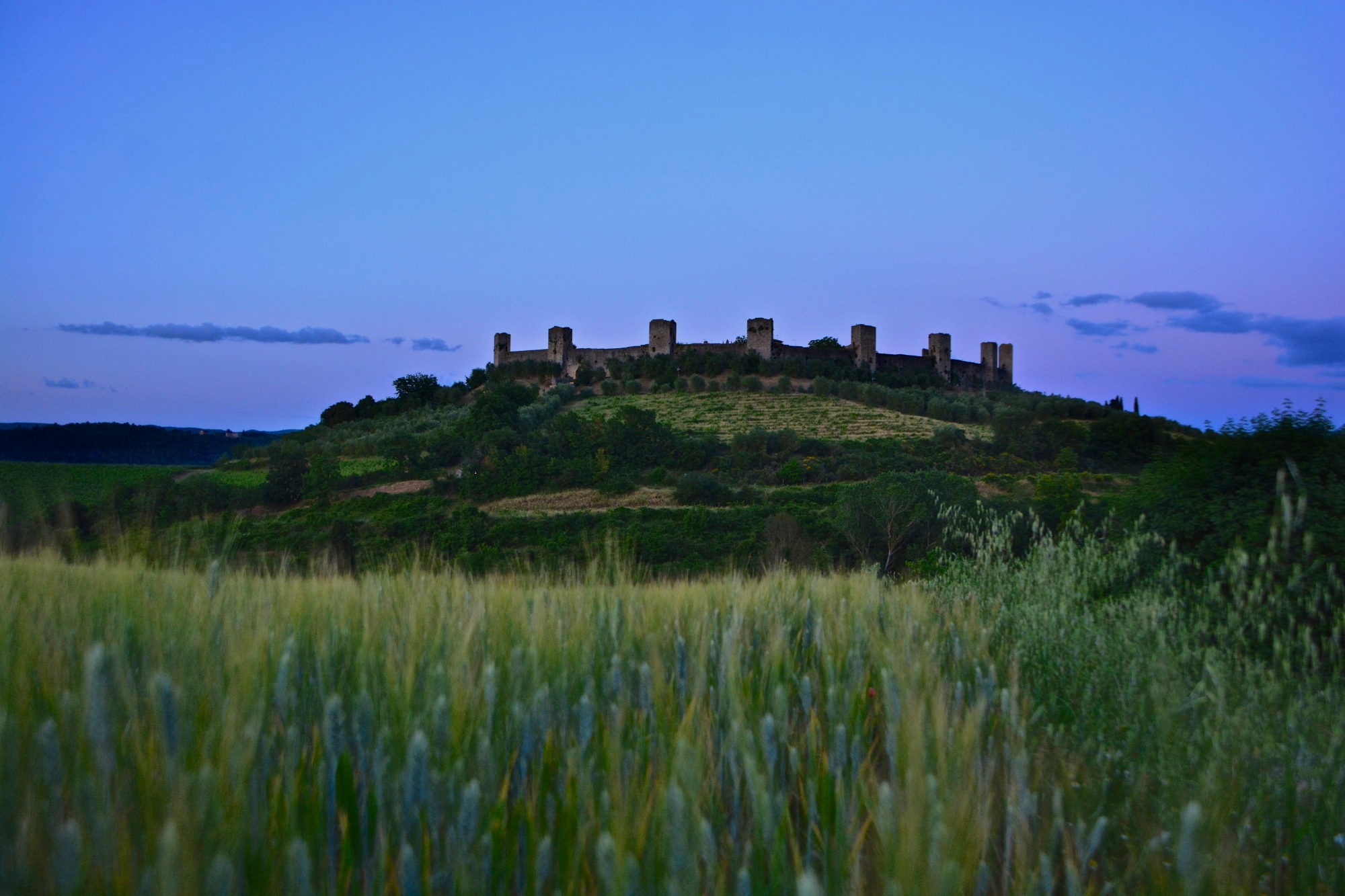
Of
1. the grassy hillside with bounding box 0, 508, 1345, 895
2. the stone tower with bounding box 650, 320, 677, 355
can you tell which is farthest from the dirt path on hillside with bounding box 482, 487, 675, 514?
the stone tower with bounding box 650, 320, 677, 355

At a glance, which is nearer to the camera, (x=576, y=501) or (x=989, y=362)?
(x=576, y=501)

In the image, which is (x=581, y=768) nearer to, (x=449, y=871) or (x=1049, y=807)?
(x=449, y=871)

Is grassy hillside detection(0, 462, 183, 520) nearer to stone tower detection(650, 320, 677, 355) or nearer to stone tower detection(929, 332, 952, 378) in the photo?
stone tower detection(650, 320, 677, 355)

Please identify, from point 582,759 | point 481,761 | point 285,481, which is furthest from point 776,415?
point 481,761

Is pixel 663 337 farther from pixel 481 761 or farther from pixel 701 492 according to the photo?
pixel 481 761

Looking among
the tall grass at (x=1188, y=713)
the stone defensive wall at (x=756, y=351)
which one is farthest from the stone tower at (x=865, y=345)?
the tall grass at (x=1188, y=713)

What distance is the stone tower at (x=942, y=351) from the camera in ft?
260

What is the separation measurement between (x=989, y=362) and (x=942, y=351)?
684cm

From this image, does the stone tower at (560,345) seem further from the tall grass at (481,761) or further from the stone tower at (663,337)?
the tall grass at (481,761)

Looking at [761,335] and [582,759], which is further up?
[761,335]

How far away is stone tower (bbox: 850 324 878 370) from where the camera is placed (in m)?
75.0

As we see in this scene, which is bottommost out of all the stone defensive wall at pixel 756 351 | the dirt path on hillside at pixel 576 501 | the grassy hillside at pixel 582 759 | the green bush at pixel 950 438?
the dirt path on hillside at pixel 576 501

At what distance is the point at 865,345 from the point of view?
75.1 metres

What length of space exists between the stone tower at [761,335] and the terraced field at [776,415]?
1015 centimetres
